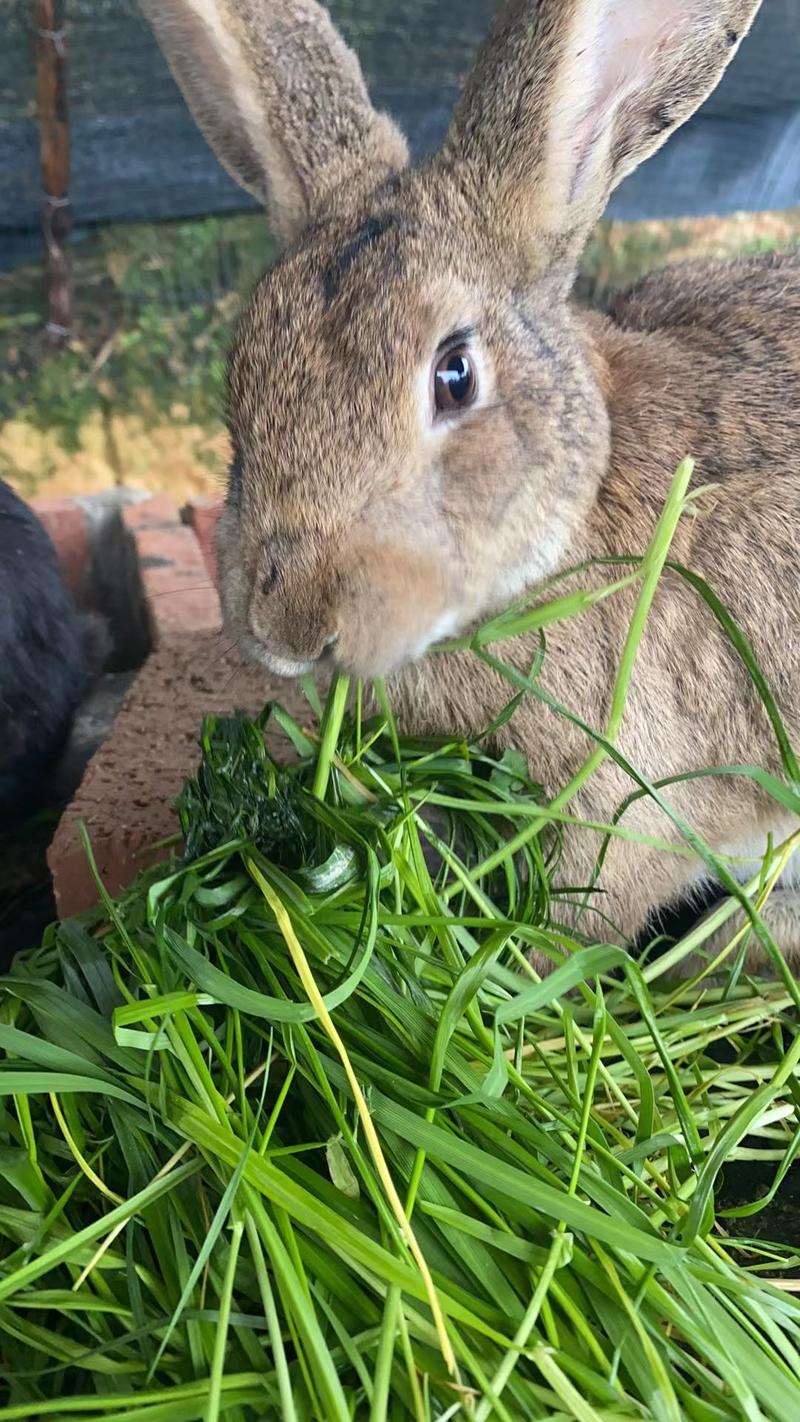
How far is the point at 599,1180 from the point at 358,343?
851mm

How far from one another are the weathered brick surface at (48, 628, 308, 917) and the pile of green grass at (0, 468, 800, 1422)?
0.28 meters

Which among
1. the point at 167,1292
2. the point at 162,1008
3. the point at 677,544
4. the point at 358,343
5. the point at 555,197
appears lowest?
the point at 167,1292

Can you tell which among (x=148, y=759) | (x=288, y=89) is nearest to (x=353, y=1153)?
(x=148, y=759)

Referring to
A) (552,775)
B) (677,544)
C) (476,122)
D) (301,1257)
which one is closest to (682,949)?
(552,775)

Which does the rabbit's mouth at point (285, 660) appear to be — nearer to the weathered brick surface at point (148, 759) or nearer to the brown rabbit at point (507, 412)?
the brown rabbit at point (507, 412)

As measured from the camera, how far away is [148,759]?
5.61 ft

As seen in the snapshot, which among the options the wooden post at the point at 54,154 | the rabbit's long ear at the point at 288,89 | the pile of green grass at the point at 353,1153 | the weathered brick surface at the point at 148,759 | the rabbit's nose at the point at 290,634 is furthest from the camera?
the wooden post at the point at 54,154

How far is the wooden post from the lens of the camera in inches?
101

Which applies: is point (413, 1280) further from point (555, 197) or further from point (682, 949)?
point (555, 197)

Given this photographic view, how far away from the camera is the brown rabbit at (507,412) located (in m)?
1.08

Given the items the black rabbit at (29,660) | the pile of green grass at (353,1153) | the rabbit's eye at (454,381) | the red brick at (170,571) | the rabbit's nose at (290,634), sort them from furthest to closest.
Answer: the red brick at (170,571) < the black rabbit at (29,660) < the rabbit's eye at (454,381) < the rabbit's nose at (290,634) < the pile of green grass at (353,1153)

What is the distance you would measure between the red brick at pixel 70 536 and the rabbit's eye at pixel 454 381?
72.1 inches

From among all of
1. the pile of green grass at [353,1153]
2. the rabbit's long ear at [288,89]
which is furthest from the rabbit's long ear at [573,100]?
the pile of green grass at [353,1153]

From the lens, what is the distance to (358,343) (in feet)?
3.58
